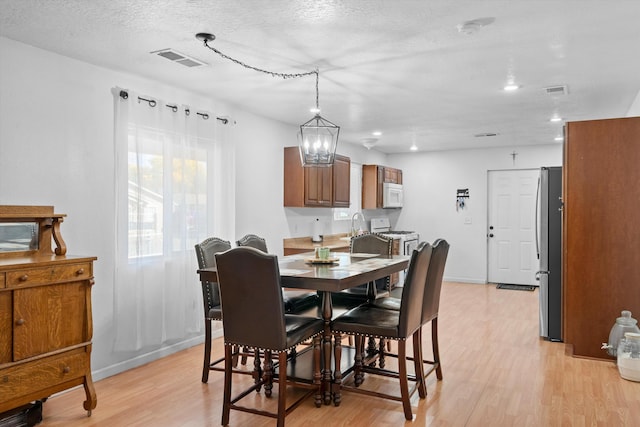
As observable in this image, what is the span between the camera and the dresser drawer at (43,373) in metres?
2.63

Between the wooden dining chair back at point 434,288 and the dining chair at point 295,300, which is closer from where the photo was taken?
the wooden dining chair back at point 434,288

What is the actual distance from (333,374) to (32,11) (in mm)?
2848

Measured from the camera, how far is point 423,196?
898cm

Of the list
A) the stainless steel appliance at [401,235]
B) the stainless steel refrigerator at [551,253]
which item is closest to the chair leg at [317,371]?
the stainless steel refrigerator at [551,253]

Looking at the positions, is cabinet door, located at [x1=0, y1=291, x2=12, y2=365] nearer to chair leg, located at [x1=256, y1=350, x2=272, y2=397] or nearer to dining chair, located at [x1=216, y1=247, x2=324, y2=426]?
dining chair, located at [x1=216, y1=247, x2=324, y2=426]

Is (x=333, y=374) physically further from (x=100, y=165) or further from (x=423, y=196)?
(x=423, y=196)

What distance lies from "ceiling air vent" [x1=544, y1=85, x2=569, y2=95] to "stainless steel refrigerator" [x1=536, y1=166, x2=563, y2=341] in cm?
74

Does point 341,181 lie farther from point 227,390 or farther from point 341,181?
point 227,390

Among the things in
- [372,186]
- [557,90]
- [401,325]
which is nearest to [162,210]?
[401,325]

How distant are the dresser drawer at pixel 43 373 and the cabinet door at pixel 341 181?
403 centimetres

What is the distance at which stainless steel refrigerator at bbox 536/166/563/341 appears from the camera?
15.7ft

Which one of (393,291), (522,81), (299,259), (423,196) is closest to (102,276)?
(299,259)

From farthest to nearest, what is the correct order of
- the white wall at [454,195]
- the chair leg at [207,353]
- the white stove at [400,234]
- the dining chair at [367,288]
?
the white wall at [454,195] → the white stove at [400,234] → the dining chair at [367,288] → the chair leg at [207,353]

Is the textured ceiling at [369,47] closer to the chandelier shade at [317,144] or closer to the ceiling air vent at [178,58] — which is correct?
the ceiling air vent at [178,58]
